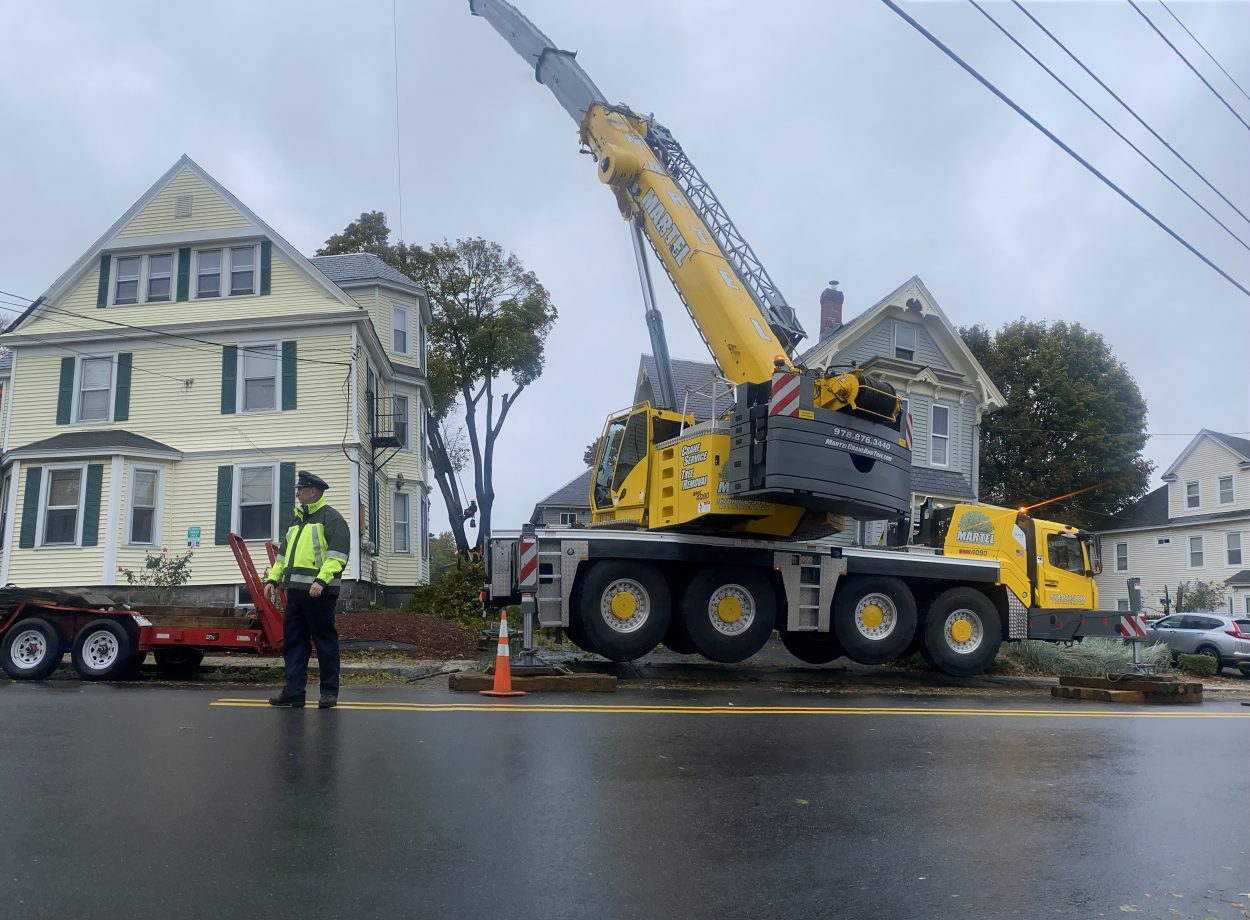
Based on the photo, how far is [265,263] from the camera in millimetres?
23656

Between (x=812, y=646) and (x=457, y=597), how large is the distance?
7.58m

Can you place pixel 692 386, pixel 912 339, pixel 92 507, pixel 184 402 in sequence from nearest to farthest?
1. pixel 692 386
2. pixel 92 507
3. pixel 184 402
4. pixel 912 339

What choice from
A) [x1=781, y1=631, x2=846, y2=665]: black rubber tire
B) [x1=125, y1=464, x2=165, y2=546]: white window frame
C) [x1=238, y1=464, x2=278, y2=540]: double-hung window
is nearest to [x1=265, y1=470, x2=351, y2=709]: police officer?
[x1=781, y1=631, x2=846, y2=665]: black rubber tire

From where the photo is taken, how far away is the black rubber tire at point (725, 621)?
14.0m

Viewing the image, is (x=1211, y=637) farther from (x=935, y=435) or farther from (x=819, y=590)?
(x=819, y=590)

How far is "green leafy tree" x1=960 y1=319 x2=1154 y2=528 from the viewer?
4250 centimetres

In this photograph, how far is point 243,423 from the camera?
22750 mm

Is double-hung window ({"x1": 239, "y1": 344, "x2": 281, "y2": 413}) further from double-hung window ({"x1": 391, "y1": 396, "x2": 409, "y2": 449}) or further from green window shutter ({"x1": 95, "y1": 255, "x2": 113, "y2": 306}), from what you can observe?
double-hung window ({"x1": 391, "y1": 396, "x2": 409, "y2": 449})

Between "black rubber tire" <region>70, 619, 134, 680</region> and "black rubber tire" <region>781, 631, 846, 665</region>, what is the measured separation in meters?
8.49

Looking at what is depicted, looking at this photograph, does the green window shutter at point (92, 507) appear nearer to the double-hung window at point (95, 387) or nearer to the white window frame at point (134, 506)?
the white window frame at point (134, 506)

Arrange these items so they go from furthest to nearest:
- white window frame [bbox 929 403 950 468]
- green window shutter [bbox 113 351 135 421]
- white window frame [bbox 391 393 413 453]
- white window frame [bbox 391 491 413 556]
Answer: white window frame [bbox 929 403 950 468]
white window frame [bbox 391 393 413 453]
white window frame [bbox 391 491 413 556]
green window shutter [bbox 113 351 135 421]

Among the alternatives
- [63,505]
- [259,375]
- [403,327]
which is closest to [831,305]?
[403,327]

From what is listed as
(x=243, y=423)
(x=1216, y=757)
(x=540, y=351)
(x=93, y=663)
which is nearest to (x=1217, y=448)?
(x=540, y=351)

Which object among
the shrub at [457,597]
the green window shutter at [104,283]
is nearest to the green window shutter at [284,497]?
the shrub at [457,597]
